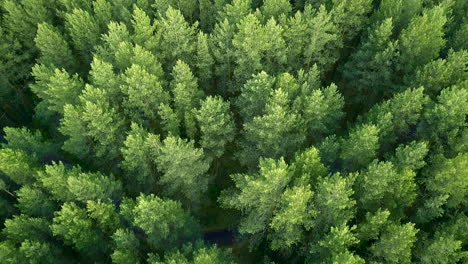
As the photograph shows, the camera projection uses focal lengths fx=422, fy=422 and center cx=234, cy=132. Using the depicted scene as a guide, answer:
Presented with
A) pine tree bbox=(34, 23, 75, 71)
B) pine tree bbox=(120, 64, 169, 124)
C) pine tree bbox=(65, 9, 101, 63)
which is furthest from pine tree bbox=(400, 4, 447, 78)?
pine tree bbox=(34, 23, 75, 71)

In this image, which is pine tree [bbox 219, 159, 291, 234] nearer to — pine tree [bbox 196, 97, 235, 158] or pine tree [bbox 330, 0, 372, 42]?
pine tree [bbox 196, 97, 235, 158]

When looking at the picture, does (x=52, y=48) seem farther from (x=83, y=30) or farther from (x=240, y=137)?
(x=240, y=137)

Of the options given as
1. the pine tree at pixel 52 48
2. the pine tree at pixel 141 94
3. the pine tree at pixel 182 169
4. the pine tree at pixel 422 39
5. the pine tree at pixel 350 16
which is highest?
the pine tree at pixel 350 16

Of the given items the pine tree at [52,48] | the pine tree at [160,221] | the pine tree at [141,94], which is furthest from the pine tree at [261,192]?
the pine tree at [52,48]

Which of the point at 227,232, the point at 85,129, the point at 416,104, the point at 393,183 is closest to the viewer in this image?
the point at 393,183

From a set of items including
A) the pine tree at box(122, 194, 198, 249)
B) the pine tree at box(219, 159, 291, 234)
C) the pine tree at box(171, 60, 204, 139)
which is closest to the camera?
the pine tree at box(219, 159, 291, 234)

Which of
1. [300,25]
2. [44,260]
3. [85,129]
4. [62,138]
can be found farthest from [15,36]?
[300,25]

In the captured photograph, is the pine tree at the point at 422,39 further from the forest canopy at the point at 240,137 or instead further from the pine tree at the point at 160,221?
the pine tree at the point at 160,221

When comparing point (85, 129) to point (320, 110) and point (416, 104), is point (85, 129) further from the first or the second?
point (416, 104)
